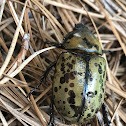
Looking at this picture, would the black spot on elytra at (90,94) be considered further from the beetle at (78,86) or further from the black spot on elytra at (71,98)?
the black spot on elytra at (71,98)

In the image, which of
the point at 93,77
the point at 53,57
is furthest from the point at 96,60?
the point at 53,57

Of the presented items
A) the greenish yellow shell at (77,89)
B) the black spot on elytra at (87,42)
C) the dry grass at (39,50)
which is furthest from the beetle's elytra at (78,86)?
the dry grass at (39,50)

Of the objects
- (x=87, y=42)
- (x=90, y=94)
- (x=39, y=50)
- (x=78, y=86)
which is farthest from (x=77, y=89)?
(x=87, y=42)

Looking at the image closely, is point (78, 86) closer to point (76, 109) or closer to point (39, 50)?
point (76, 109)

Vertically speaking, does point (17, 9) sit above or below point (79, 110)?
above

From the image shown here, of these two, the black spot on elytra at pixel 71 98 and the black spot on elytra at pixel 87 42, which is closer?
the black spot on elytra at pixel 71 98

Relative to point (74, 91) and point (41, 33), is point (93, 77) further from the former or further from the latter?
point (41, 33)

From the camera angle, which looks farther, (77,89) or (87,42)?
(87,42)
